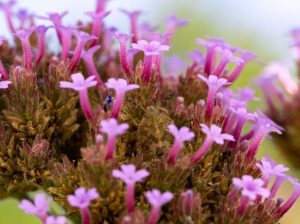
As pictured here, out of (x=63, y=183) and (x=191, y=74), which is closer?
(x=63, y=183)

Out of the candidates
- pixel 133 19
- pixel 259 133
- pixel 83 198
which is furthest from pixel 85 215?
pixel 133 19

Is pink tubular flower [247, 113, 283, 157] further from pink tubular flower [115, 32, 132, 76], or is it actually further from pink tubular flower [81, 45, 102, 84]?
pink tubular flower [81, 45, 102, 84]

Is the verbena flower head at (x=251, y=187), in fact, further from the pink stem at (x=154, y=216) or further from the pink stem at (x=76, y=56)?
the pink stem at (x=76, y=56)

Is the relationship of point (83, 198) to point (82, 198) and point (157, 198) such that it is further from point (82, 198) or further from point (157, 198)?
point (157, 198)

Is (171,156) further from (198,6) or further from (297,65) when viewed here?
(198,6)

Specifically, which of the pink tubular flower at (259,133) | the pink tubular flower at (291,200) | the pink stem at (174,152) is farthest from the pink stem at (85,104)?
the pink tubular flower at (291,200)

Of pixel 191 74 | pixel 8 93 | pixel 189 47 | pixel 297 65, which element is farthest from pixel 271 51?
pixel 8 93
